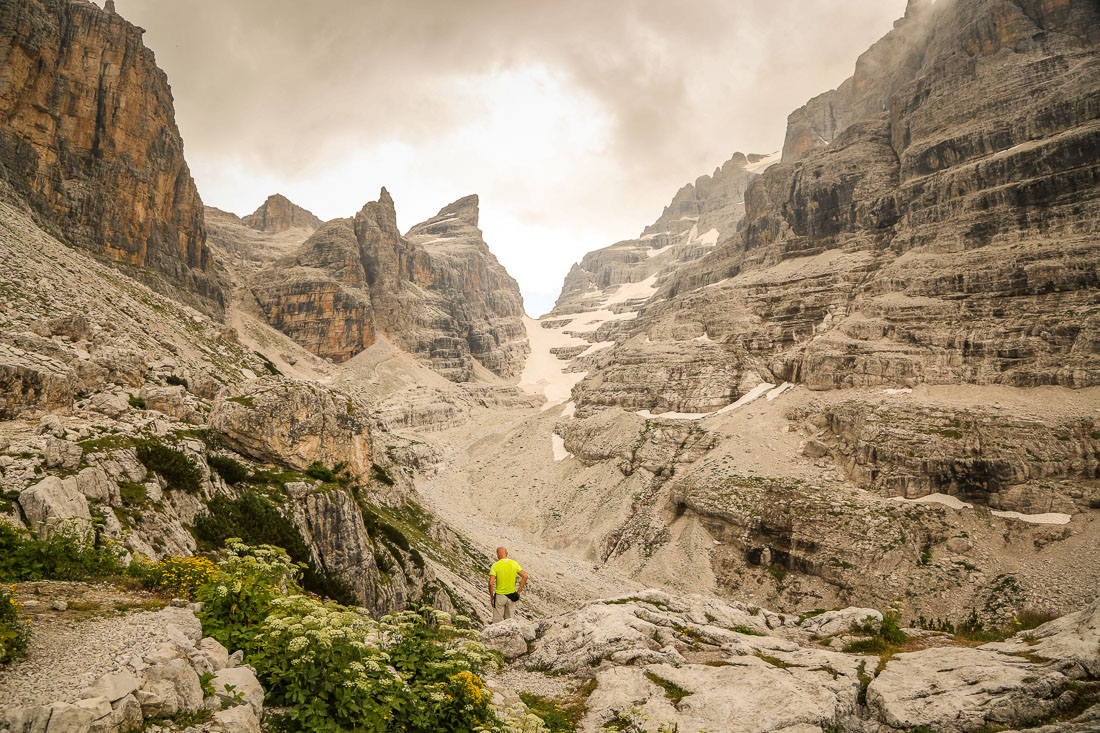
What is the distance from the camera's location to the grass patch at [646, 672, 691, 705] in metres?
11.8

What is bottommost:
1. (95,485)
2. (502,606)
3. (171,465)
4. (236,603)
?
(502,606)

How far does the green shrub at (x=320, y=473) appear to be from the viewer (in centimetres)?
2808

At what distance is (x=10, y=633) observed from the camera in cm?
619

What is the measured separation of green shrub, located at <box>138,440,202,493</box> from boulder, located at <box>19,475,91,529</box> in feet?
14.5

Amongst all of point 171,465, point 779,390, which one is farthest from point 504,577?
point 779,390

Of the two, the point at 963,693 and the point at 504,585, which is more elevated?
the point at 504,585

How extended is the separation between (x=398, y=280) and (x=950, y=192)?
498 ft

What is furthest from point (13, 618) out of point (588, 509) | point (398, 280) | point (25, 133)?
point (398, 280)

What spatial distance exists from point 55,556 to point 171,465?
28.6ft

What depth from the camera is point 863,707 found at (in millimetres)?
11484

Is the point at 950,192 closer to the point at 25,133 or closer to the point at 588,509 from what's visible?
the point at 588,509

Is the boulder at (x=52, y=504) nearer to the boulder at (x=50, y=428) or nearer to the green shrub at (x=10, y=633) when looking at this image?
the boulder at (x=50, y=428)

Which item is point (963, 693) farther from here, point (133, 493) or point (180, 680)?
point (133, 493)

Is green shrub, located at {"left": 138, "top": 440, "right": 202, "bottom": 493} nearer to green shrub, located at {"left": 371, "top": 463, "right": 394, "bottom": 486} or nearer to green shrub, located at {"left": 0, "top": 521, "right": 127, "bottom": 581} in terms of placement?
green shrub, located at {"left": 0, "top": 521, "right": 127, "bottom": 581}
